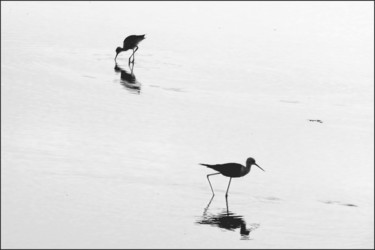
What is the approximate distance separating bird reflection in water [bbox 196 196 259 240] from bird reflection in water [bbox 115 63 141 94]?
9.73 meters

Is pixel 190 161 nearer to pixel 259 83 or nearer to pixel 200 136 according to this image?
pixel 200 136

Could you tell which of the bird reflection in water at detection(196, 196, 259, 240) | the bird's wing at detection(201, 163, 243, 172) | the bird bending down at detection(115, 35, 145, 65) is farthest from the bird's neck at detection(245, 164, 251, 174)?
the bird bending down at detection(115, 35, 145, 65)

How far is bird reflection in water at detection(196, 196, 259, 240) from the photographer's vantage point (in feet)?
44.6

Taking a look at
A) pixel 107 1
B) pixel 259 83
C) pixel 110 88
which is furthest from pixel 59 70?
pixel 107 1

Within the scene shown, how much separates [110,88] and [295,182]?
28.0 feet

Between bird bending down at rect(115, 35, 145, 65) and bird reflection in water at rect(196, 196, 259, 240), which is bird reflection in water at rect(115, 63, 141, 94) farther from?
bird reflection in water at rect(196, 196, 259, 240)

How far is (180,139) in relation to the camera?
18.9 meters

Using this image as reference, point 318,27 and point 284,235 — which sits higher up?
point 318,27

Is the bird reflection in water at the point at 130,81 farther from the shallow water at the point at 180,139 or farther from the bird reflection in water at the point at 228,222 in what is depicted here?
the bird reflection in water at the point at 228,222

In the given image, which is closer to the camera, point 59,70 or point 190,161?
point 190,161

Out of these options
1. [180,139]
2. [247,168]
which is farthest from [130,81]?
[247,168]

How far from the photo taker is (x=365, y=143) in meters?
20.1

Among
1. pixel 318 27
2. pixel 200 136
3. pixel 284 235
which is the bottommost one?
pixel 284 235

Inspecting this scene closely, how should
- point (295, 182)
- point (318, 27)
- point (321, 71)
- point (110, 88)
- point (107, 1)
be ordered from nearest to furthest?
point (295, 182), point (110, 88), point (321, 71), point (318, 27), point (107, 1)
